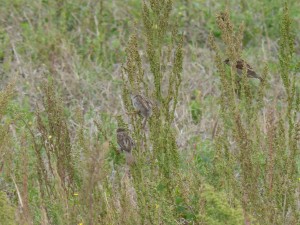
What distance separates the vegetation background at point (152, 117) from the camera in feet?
10.7

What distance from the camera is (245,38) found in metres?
8.73

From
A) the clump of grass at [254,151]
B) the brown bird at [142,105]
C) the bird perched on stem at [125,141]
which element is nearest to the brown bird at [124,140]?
the bird perched on stem at [125,141]

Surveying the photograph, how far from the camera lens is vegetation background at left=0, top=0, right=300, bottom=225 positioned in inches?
128

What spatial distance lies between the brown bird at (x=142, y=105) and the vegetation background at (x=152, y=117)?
0.06 metres

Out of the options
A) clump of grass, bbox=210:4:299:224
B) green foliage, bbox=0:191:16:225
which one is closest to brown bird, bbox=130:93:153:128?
clump of grass, bbox=210:4:299:224

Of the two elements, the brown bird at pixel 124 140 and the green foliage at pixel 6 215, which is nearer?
the green foliage at pixel 6 215

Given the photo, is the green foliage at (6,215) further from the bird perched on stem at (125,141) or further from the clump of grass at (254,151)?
the clump of grass at (254,151)

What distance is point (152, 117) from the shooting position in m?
Result: 3.44

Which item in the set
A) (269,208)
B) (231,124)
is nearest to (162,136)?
(231,124)

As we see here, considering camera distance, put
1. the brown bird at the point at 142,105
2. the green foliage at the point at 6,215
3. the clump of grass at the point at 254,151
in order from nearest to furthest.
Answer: the green foliage at the point at 6,215
the clump of grass at the point at 254,151
the brown bird at the point at 142,105

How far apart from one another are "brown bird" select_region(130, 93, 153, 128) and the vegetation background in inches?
2.5

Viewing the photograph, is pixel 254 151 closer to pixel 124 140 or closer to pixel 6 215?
pixel 124 140

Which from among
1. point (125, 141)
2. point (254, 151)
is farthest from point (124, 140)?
point (254, 151)

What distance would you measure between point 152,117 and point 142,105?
1.00 ft
